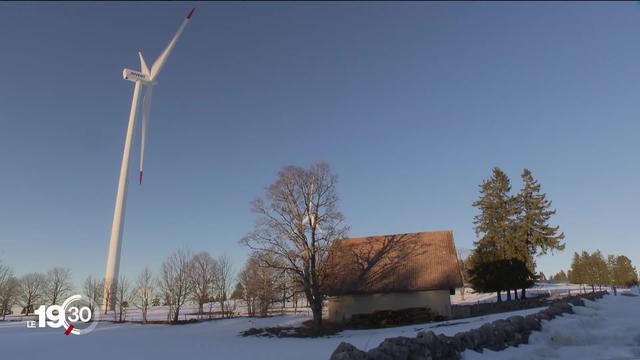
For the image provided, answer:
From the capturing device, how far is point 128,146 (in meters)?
50.5

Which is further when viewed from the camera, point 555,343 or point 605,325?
point 605,325

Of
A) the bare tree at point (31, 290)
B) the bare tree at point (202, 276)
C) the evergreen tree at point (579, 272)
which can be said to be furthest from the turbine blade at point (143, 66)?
the evergreen tree at point (579, 272)

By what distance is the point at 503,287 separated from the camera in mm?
43375

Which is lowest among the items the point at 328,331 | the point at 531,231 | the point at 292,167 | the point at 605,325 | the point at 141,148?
the point at 328,331

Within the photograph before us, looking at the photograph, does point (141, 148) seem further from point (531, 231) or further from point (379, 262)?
point (531, 231)

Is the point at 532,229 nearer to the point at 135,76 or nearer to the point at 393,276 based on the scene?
the point at 393,276

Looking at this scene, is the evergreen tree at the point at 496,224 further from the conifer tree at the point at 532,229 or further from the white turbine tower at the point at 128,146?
the white turbine tower at the point at 128,146

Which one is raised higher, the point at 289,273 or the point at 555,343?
the point at 289,273

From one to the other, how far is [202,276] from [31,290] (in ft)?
134

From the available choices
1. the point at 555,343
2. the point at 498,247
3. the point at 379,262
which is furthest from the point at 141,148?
the point at 555,343

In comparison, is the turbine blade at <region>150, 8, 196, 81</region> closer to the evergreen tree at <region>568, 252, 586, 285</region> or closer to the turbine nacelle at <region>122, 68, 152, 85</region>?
the turbine nacelle at <region>122, 68, 152, 85</region>

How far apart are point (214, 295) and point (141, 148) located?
2988cm

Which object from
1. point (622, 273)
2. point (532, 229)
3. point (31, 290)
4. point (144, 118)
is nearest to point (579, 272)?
point (622, 273)

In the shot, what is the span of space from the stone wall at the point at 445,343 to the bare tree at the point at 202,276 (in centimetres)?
5311
